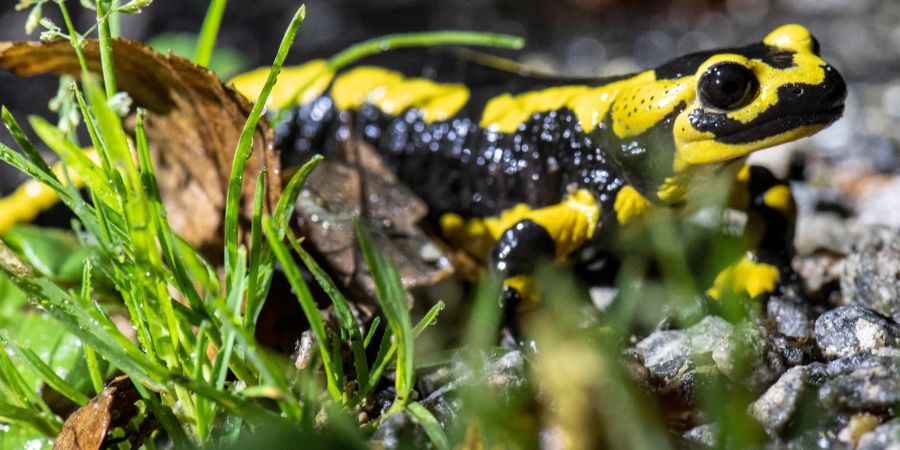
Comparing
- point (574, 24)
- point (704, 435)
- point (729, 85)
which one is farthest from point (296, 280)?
point (574, 24)

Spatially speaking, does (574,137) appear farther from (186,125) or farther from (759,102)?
(186,125)

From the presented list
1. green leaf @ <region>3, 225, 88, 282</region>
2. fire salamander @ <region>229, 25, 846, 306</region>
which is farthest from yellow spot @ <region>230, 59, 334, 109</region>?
green leaf @ <region>3, 225, 88, 282</region>

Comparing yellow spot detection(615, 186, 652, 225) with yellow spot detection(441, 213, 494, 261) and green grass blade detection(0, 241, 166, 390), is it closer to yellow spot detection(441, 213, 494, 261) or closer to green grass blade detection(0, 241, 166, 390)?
yellow spot detection(441, 213, 494, 261)

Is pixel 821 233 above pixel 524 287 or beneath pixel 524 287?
beneath

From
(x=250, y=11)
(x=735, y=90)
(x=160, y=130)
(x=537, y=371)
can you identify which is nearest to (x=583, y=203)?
(x=735, y=90)

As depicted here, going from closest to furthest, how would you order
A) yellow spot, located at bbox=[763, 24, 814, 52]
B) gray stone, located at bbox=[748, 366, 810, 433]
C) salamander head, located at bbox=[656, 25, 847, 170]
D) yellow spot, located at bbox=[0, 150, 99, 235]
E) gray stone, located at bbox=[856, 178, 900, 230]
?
gray stone, located at bbox=[748, 366, 810, 433], salamander head, located at bbox=[656, 25, 847, 170], yellow spot, located at bbox=[763, 24, 814, 52], gray stone, located at bbox=[856, 178, 900, 230], yellow spot, located at bbox=[0, 150, 99, 235]

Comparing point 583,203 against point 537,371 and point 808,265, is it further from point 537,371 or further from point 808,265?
point 537,371
